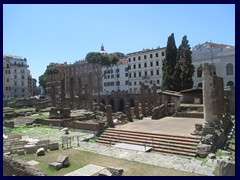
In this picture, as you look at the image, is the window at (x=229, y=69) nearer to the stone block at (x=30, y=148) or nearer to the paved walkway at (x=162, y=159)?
the paved walkway at (x=162, y=159)

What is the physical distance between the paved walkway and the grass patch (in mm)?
547

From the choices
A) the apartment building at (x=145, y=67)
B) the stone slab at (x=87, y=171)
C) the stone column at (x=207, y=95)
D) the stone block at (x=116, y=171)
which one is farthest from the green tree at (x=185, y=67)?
the stone block at (x=116, y=171)

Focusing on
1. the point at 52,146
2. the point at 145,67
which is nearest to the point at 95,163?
the point at 52,146

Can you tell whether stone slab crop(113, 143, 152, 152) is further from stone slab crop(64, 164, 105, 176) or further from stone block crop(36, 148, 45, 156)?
stone block crop(36, 148, 45, 156)

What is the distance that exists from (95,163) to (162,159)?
140 inches

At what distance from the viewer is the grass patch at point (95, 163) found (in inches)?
443

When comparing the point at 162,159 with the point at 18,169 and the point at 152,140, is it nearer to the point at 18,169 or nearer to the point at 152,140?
the point at 152,140

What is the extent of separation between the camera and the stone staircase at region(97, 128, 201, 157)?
14602 millimetres

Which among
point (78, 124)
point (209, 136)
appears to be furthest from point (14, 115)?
point (209, 136)

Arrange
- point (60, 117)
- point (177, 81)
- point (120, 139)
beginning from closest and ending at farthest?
1. point (120, 139)
2. point (60, 117)
3. point (177, 81)

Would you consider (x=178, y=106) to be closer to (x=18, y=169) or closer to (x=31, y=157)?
(x=31, y=157)

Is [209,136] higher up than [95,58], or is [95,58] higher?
[95,58]

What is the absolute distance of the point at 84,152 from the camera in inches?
591
